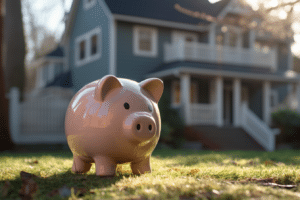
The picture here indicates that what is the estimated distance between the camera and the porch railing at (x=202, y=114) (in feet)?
48.3

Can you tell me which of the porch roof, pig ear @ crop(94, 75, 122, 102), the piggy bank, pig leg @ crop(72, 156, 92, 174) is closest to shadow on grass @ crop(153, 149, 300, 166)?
pig leg @ crop(72, 156, 92, 174)

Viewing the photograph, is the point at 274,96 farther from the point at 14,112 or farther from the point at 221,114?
the point at 14,112

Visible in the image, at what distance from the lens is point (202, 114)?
587 inches

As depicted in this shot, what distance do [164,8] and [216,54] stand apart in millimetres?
3449

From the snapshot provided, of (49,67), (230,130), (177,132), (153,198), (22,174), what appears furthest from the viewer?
(49,67)

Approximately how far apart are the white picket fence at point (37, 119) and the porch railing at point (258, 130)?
7.59 metres

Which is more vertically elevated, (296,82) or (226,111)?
(296,82)

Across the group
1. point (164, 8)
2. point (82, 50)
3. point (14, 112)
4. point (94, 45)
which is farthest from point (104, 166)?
point (82, 50)

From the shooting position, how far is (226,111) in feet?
61.9

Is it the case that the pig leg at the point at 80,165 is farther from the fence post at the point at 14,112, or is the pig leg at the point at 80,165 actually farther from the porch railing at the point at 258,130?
the porch railing at the point at 258,130

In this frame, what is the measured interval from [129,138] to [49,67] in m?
23.8

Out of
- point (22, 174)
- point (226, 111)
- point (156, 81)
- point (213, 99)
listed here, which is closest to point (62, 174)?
point (22, 174)

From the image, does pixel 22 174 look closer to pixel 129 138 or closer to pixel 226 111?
pixel 129 138

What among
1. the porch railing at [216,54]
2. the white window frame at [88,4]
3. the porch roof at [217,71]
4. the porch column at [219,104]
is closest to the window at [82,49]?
the white window frame at [88,4]
